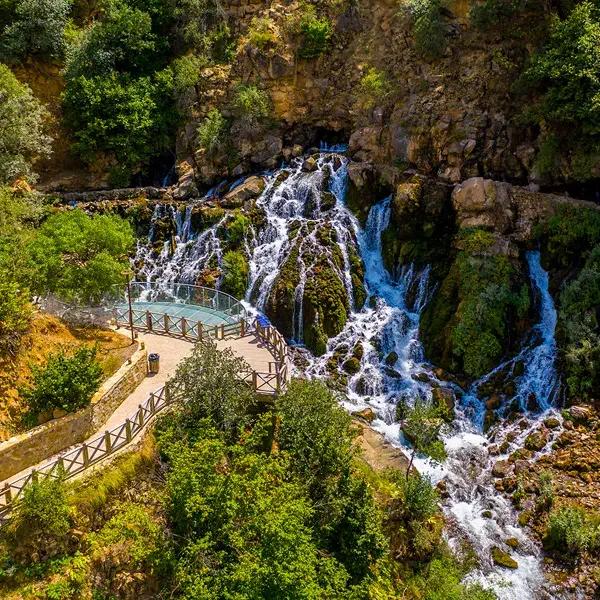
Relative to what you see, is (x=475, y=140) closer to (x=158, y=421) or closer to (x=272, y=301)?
(x=272, y=301)

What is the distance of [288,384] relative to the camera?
1769 cm

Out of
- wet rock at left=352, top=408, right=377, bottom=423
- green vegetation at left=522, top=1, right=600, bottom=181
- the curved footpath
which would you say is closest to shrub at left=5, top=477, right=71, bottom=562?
the curved footpath

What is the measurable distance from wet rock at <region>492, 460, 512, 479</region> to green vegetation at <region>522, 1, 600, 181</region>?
1421 centimetres

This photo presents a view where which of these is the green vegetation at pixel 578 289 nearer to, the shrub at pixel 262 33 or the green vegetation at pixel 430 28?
the green vegetation at pixel 430 28

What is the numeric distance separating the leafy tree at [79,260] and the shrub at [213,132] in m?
13.3

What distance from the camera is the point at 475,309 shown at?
23.8 m

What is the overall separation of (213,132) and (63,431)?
24.4 metres

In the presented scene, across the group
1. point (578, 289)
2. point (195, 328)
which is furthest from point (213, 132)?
point (578, 289)

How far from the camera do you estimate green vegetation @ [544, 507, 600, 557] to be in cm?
1642

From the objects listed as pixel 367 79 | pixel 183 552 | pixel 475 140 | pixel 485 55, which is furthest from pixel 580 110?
pixel 183 552

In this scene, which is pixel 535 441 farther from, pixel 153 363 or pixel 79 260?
pixel 79 260

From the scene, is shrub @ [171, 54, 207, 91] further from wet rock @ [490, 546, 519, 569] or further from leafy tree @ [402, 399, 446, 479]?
wet rock @ [490, 546, 519, 569]

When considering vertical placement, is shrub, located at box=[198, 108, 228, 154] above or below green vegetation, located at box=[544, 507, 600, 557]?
above

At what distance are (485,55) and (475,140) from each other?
216 inches
